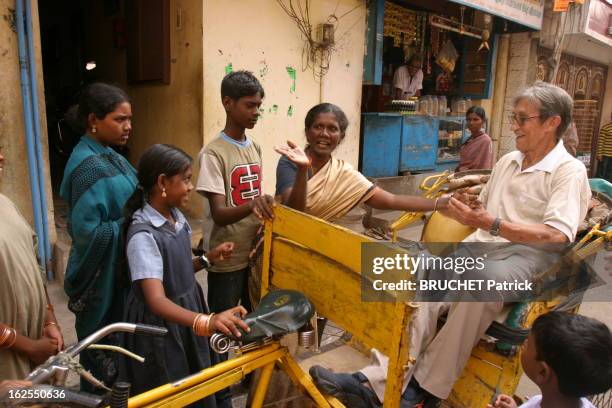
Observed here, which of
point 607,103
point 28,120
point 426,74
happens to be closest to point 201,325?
point 28,120

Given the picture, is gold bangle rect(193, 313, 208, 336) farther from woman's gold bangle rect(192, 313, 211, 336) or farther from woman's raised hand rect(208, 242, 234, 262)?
woman's raised hand rect(208, 242, 234, 262)

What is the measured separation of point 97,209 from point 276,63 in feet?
13.0

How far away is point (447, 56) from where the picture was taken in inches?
321

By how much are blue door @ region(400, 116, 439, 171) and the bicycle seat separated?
5.77m

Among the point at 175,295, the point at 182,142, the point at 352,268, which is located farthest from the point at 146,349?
the point at 182,142

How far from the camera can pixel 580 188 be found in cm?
217

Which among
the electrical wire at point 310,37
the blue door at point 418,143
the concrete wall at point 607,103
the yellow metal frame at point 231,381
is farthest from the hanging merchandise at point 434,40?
the concrete wall at point 607,103

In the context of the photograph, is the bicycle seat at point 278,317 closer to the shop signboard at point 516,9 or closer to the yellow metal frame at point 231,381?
the yellow metal frame at point 231,381

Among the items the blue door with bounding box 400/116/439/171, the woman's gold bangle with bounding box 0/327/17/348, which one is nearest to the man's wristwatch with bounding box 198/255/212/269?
the woman's gold bangle with bounding box 0/327/17/348

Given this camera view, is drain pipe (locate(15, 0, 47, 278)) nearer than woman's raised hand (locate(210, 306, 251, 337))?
No

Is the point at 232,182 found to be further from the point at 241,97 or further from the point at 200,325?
the point at 200,325

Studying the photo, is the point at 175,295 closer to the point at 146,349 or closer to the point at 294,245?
the point at 146,349

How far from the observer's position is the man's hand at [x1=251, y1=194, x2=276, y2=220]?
6.23 feet

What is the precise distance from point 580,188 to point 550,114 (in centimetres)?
40
